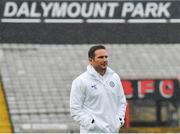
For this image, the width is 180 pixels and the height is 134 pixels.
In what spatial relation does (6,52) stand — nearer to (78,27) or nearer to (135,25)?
(78,27)

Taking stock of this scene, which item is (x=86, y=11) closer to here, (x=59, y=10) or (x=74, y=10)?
(x=74, y=10)

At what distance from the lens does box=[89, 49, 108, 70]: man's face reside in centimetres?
293

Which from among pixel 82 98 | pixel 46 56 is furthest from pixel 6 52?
pixel 82 98

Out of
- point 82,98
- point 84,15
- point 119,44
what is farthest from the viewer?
point 119,44

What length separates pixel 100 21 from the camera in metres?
6.00

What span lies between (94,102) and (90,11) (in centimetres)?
309

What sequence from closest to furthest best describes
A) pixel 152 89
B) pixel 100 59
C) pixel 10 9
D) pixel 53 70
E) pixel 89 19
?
1. pixel 100 59
2. pixel 10 9
3. pixel 89 19
4. pixel 152 89
5. pixel 53 70

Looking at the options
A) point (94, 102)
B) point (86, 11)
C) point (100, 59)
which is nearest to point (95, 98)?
point (94, 102)

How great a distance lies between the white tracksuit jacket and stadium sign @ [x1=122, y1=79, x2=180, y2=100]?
3.23 m

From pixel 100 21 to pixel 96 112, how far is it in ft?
10.2

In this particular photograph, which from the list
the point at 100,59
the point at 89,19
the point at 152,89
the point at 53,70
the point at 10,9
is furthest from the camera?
the point at 53,70

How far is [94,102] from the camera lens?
2.96m

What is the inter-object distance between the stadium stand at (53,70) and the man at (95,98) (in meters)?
3.45

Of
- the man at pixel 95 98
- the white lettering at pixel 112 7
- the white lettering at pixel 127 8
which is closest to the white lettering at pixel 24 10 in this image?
the white lettering at pixel 112 7
